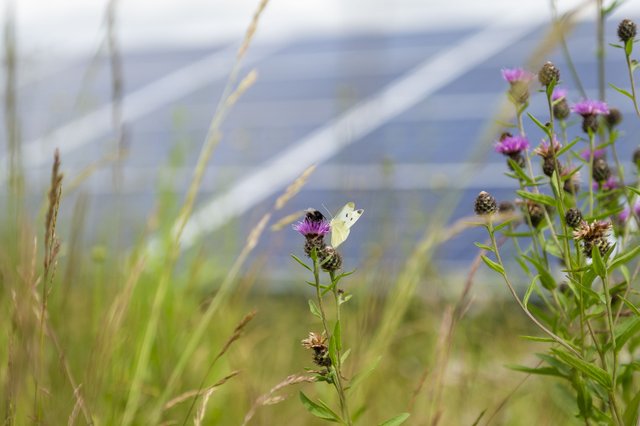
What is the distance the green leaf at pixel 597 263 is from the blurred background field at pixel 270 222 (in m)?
0.34

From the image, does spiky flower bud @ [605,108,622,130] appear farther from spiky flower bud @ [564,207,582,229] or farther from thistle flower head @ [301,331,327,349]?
thistle flower head @ [301,331,327,349]

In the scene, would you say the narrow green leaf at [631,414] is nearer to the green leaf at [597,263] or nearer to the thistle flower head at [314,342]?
the green leaf at [597,263]

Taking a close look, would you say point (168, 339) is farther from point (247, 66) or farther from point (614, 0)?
point (247, 66)

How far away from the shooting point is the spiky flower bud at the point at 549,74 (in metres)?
1.20

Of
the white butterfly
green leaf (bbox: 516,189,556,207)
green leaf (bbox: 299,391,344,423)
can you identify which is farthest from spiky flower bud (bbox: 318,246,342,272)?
green leaf (bbox: 516,189,556,207)

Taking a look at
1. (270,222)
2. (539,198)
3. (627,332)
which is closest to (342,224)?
(539,198)

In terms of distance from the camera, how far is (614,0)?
151cm

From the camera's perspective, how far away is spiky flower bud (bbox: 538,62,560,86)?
120 centimetres

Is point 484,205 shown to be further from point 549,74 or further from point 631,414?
point 631,414

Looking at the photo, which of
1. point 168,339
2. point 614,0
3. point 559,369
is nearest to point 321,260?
point 559,369

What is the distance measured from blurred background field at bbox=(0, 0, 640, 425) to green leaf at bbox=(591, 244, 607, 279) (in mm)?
338

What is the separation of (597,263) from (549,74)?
29cm

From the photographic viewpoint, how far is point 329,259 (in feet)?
3.64

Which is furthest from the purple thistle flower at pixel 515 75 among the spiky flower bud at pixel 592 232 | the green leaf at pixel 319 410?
the green leaf at pixel 319 410
